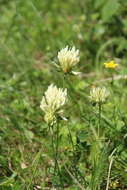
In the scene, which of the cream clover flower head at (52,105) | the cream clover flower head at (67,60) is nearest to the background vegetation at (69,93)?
the cream clover flower head at (67,60)

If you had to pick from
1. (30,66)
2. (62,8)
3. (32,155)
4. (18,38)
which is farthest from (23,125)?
(62,8)

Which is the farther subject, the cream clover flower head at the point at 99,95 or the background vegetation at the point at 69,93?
the background vegetation at the point at 69,93

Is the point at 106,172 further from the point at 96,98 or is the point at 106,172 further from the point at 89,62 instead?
the point at 89,62

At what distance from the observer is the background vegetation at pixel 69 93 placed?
2076 mm

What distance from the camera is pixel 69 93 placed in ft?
8.21

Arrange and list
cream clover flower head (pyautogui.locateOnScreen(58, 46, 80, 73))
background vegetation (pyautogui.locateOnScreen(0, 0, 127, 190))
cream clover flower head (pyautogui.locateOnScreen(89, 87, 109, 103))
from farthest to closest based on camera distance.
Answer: background vegetation (pyautogui.locateOnScreen(0, 0, 127, 190)), cream clover flower head (pyautogui.locateOnScreen(89, 87, 109, 103)), cream clover flower head (pyautogui.locateOnScreen(58, 46, 80, 73))

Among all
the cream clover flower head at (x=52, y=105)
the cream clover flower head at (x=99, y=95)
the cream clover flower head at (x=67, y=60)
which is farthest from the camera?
the cream clover flower head at (x=99, y=95)

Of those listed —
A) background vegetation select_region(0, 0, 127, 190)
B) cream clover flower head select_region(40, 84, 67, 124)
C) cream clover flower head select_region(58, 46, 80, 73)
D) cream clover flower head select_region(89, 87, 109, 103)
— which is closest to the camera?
cream clover flower head select_region(40, 84, 67, 124)

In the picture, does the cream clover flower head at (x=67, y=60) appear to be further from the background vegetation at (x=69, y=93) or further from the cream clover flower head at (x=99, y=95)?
the cream clover flower head at (x=99, y=95)

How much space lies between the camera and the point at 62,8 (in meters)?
4.37

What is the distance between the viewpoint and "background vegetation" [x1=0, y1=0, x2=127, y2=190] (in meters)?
2.08

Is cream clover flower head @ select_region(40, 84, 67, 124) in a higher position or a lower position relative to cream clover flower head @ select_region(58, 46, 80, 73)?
lower

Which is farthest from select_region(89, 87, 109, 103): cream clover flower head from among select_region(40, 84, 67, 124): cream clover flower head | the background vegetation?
select_region(40, 84, 67, 124): cream clover flower head

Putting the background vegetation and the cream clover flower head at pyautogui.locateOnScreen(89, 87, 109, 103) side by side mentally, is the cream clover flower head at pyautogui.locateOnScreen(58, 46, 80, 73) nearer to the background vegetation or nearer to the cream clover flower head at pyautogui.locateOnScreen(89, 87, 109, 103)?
the background vegetation
